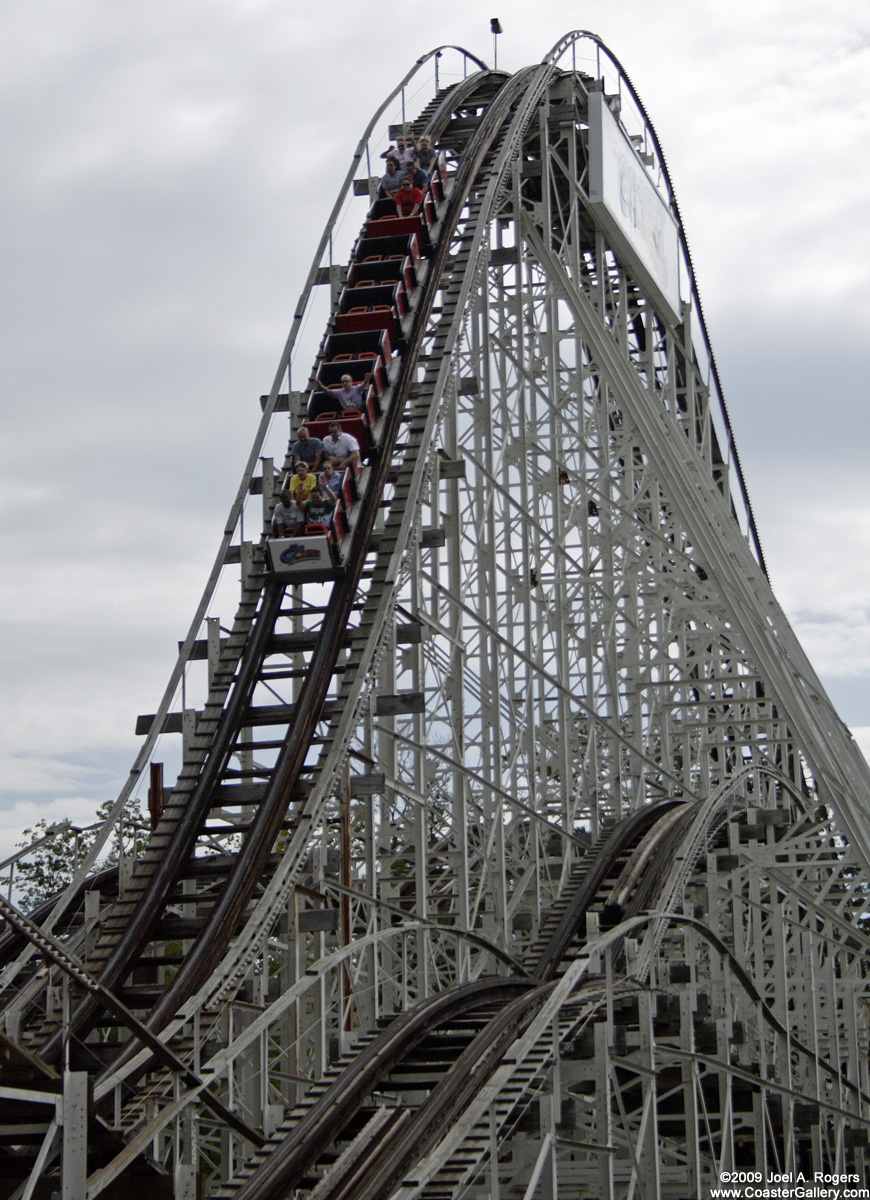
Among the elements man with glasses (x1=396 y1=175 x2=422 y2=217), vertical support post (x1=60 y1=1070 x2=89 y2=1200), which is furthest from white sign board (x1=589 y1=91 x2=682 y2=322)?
vertical support post (x1=60 y1=1070 x2=89 y2=1200)

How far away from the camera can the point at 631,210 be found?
921 inches

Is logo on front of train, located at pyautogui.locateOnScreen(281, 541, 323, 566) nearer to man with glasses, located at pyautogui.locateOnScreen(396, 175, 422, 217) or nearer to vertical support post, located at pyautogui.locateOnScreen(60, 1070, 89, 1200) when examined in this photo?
man with glasses, located at pyautogui.locateOnScreen(396, 175, 422, 217)

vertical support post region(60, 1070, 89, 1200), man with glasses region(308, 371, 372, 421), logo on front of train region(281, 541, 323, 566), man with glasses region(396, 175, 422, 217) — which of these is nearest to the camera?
vertical support post region(60, 1070, 89, 1200)

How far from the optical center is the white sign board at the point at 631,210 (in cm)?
2195

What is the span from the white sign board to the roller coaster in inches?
2.4

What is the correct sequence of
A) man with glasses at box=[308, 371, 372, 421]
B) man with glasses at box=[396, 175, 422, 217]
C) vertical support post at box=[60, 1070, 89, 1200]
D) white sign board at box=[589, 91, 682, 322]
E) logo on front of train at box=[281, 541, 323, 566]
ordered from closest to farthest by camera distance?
vertical support post at box=[60, 1070, 89, 1200]
logo on front of train at box=[281, 541, 323, 566]
man with glasses at box=[308, 371, 372, 421]
man with glasses at box=[396, 175, 422, 217]
white sign board at box=[589, 91, 682, 322]

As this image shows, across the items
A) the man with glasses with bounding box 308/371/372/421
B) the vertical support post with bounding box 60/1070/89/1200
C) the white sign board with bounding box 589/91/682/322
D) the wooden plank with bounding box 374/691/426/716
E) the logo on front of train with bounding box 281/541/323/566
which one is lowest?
the vertical support post with bounding box 60/1070/89/1200

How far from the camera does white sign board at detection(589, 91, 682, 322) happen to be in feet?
72.0

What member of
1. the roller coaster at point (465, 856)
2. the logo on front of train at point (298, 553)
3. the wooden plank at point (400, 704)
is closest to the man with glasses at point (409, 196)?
the roller coaster at point (465, 856)

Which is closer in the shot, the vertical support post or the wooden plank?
the vertical support post

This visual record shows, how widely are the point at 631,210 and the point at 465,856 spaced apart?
1133 cm

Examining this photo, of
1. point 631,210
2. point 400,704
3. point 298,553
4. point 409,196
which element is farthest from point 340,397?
point 631,210

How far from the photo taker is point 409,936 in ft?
59.7

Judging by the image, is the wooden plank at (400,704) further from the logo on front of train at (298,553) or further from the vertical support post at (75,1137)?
the vertical support post at (75,1137)
